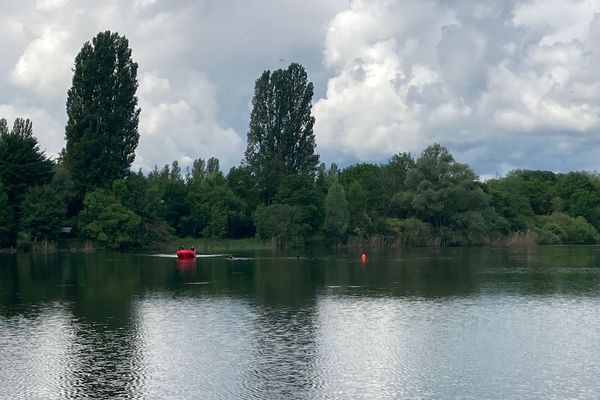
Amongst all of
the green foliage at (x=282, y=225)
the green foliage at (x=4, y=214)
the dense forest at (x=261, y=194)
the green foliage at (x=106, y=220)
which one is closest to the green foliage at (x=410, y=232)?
the dense forest at (x=261, y=194)

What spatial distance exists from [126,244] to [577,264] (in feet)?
217

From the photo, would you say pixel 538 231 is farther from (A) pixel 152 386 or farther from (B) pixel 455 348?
(A) pixel 152 386

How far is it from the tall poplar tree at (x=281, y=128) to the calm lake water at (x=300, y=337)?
2630 inches

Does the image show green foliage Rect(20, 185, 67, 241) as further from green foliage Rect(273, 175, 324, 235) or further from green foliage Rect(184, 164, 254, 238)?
green foliage Rect(273, 175, 324, 235)

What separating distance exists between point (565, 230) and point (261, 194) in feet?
214

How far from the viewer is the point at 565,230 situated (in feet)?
502

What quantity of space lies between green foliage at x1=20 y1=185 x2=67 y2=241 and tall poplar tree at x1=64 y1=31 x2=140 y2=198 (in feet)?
22.7

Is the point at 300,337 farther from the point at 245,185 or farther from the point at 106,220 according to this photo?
the point at 245,185

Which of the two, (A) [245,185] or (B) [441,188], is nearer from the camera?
(B) [441,188]

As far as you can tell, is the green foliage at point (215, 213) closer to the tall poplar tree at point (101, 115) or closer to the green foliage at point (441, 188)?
the tall poplar tree at point (101, 115)

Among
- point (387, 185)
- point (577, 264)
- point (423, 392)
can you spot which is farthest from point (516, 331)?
point (387, 185)

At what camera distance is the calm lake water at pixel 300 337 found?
81.1 ft

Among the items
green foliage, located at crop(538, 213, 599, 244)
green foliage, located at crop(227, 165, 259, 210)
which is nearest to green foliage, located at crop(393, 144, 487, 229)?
green foliage, located at crop(538, 213, 599, 244)

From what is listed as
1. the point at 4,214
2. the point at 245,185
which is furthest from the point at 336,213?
the point at 4,214
